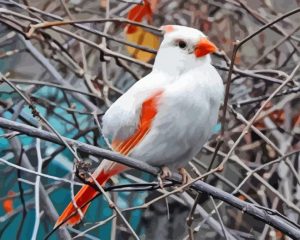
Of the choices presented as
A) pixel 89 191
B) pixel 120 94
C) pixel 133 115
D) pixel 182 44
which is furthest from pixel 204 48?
pixel 120 94

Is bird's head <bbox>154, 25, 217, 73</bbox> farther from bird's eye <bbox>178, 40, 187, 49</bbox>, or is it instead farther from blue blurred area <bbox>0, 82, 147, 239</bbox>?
blue blurred area <bbox>0, 82, 147, 239</bbox>

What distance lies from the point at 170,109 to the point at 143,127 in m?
0.06

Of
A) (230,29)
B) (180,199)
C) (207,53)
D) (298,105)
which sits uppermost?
(207,53)

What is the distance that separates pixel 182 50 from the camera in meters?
1.07

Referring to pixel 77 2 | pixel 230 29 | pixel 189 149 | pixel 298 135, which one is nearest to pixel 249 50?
pixel 230 29

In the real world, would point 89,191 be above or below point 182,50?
below

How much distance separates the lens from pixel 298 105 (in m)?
1.98

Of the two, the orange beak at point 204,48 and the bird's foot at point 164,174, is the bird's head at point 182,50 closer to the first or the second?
the orange beak at point 204,48

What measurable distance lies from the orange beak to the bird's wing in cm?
7

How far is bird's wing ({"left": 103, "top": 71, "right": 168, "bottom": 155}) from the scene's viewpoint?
1100 mm

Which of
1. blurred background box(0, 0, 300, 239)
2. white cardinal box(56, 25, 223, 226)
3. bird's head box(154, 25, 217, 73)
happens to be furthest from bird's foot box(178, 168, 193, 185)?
blurred background box(0, 0, 300, 239)

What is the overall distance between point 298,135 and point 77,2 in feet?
1.93

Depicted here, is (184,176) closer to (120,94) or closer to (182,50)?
(182,50)

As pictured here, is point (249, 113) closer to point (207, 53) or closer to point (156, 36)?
point (156, 36)
